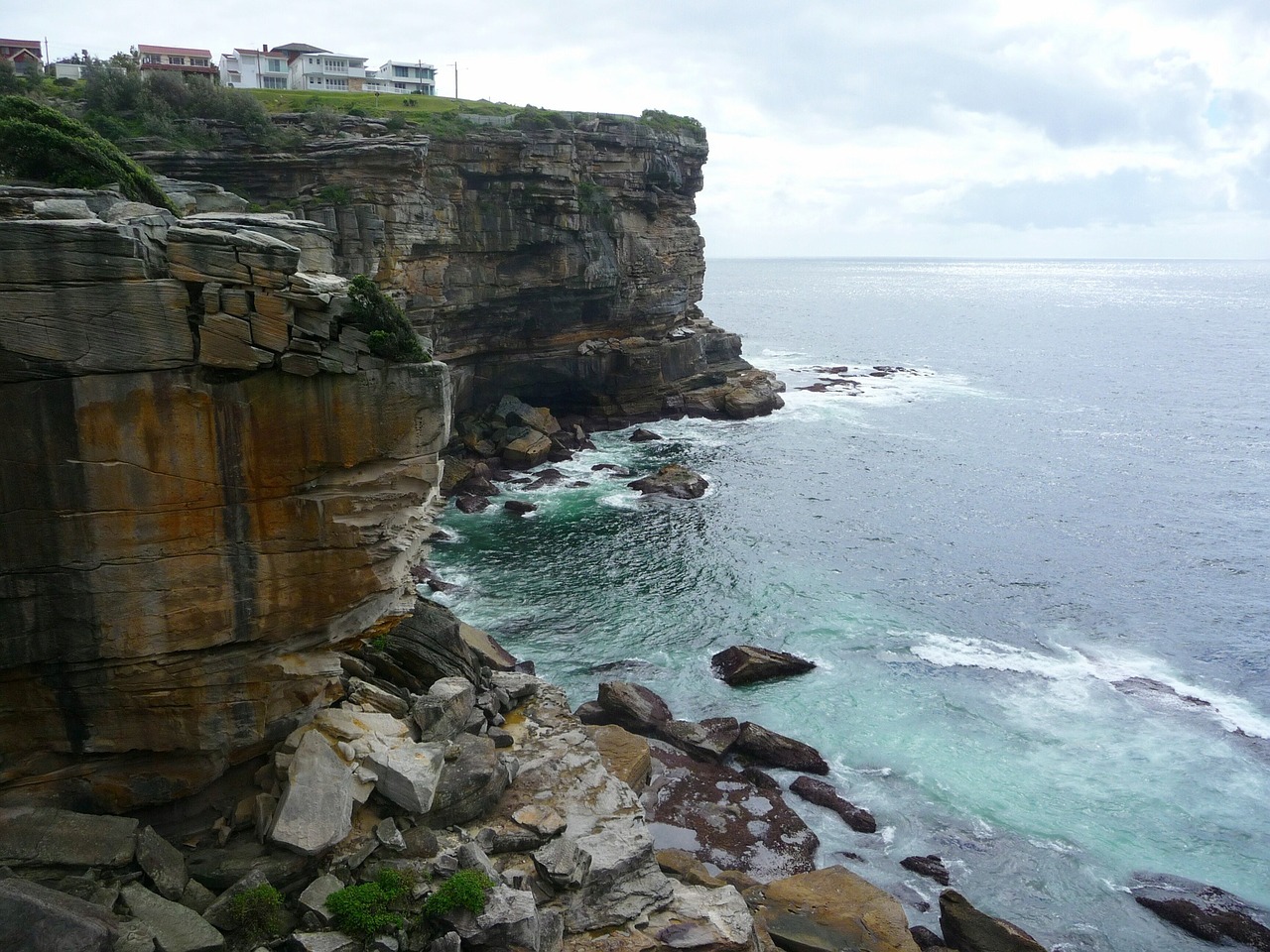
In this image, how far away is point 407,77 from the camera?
95.1m

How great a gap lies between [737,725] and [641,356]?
45.4 meters

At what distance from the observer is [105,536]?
14.5m

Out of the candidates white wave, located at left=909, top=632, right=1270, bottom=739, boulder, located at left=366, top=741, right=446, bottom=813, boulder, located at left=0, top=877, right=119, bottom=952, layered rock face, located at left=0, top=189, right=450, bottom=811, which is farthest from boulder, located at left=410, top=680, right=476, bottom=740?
white wave, located at left=909, top=632, right=1270, bottom=739

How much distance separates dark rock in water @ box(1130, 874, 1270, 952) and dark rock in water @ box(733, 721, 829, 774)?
9270mm

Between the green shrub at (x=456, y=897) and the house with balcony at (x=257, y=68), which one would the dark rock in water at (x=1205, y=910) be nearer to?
the green shrub at (x=456, y=897)

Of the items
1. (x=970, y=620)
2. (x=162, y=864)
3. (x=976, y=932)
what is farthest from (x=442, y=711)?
(x=970, y=620)

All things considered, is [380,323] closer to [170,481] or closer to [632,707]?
[170,481]

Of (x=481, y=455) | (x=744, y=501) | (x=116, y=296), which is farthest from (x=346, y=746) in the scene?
(x=481, y=455)

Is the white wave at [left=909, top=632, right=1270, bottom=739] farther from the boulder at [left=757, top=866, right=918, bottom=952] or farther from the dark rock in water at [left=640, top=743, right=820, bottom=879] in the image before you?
the boulder at [left=757, top=866, right=918, bottom=952]

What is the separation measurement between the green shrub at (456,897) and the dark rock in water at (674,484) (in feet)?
132

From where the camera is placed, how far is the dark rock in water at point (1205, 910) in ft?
76.4

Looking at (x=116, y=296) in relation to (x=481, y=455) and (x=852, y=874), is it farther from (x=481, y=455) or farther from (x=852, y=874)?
(x=481, y=455)

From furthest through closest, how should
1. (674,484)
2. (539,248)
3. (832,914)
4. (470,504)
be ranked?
(539,248) → (674,484) → (470,504) → (832,914)

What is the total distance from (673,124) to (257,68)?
42.1 meters
